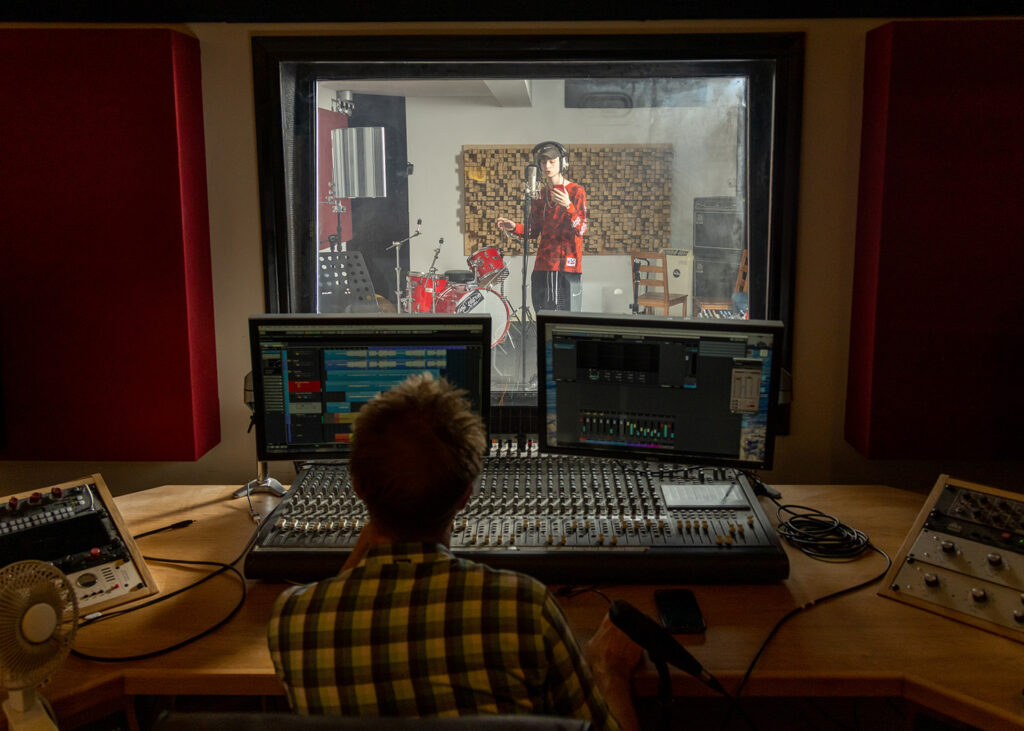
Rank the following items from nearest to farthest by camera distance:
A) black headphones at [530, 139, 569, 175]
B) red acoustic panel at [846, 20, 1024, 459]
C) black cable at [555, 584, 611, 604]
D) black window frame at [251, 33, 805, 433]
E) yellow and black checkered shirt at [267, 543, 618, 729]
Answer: yellow and black checkered shirt at [267, 543, 618, 729] → black cable at [555, 584, 611, 604] → red acoustic panel at [846, 20, 1024, 459] → black window frame at [251, 33, 805, 433] → black headphones at [530, 139, 569, 175]

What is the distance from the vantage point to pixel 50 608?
122 cm

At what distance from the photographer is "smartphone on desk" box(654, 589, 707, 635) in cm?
144

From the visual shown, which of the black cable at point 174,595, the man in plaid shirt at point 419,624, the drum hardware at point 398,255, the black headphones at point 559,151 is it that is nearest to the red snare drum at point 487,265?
the drum hardware at point 398,255

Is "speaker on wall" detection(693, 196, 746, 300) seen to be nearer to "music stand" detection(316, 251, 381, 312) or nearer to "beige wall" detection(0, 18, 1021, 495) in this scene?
"beige wall" detection(0, 18, 1021, 495)

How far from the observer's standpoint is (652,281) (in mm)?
2328

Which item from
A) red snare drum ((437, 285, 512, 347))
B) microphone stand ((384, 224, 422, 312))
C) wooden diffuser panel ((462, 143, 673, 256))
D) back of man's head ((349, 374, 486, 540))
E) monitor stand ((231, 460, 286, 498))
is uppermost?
wooden diffuser panel ((462, 143, 673, 256))

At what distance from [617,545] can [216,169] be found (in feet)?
5.09

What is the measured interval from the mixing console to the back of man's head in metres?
0.47

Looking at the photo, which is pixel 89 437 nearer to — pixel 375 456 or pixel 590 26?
pixel 375 456

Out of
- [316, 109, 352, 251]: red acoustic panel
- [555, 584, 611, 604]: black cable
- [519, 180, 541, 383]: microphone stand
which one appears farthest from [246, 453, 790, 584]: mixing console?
[316, 109, 352, 251]: red acoustic panel

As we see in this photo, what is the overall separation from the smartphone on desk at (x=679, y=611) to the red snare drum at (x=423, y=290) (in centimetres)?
114

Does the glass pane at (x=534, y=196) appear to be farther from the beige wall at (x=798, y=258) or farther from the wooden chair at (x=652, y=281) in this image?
the beige wall at (x=798, y=258)

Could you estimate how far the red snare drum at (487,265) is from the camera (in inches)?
91.7

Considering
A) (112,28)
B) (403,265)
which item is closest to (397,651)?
(403,265)
